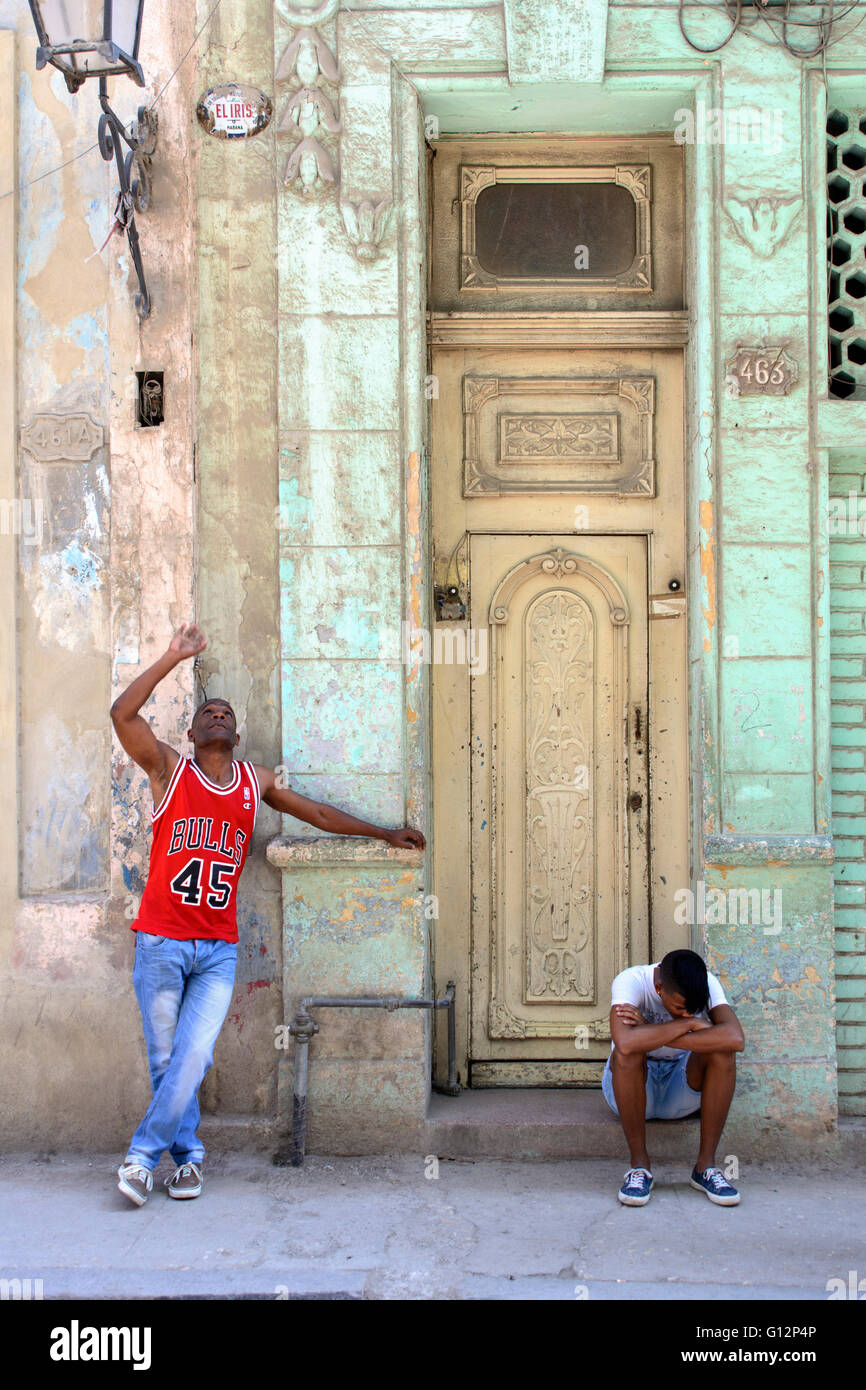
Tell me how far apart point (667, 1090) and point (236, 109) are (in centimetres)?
451

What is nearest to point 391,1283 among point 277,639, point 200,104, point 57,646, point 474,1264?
point 474,1264

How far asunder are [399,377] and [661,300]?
1.36 metres

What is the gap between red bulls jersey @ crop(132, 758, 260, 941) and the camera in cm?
473

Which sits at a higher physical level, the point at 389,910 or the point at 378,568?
the point at 378,568

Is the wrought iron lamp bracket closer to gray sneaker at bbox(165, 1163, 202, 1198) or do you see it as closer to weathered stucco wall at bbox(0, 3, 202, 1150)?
weathered stucco wall at bbox(0, 3, 202, 1150)

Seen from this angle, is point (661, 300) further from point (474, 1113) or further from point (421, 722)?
point (474, 1113)

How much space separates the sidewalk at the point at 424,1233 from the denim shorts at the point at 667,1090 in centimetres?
24

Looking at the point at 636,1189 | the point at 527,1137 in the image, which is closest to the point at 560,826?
the point at 527,1137

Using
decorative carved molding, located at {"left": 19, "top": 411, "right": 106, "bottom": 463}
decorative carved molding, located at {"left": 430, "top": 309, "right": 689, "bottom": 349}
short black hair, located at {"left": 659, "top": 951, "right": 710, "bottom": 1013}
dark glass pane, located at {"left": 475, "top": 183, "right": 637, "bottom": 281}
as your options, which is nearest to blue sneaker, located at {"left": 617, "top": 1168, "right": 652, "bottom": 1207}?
short black hair, located at {"left": 659, "top": 951, "right": 710, "bottom": 1013}

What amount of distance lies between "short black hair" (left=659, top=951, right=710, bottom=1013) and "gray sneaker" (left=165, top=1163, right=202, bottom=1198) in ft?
6.31

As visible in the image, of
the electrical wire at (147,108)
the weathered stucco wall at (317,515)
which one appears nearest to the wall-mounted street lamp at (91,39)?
the electrical wire at (147,108)

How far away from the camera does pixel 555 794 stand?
5668 mm

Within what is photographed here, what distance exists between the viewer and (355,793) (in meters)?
5.21

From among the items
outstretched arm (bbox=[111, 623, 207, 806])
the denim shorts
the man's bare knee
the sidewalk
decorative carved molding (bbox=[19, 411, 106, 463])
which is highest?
decorative carved molding (bbox=[19, 411, 106, 463])
